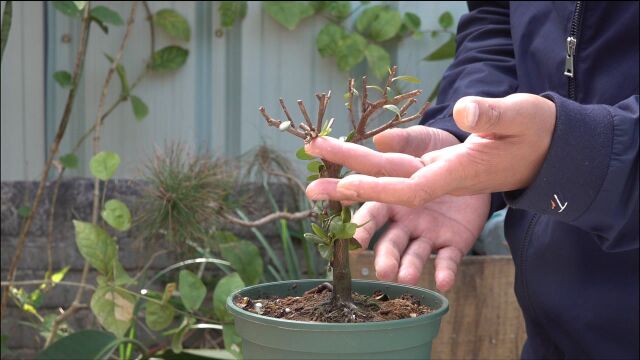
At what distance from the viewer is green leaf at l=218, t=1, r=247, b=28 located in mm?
2729

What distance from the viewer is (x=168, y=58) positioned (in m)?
2.74

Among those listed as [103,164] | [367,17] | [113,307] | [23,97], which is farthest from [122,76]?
[113,307]

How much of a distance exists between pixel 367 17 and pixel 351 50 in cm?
13

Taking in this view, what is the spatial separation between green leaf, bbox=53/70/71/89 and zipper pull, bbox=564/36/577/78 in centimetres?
189

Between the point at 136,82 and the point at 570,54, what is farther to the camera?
the point at 136,82

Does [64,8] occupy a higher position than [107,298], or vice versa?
[64,8]

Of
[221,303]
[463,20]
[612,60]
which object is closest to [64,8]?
[221,303]

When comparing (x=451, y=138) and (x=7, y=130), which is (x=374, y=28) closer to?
(x=7, y=130)

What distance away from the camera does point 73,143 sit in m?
2.79

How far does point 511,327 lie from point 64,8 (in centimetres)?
166

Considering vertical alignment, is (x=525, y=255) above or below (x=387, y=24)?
below

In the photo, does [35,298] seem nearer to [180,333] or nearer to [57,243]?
[57,243]

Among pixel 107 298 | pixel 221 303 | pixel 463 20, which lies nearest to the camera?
pixel 463 20

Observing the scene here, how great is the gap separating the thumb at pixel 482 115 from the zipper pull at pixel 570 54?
16.3 inches
